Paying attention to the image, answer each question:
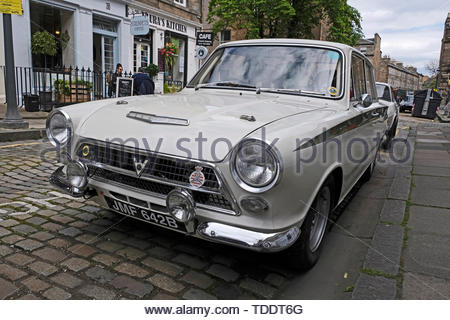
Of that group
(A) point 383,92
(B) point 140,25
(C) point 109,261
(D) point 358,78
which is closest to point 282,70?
(D) point 358,78

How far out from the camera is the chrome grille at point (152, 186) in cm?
233

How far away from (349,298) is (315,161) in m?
0.93

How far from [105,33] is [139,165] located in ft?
49.4

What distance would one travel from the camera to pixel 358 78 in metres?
4.08

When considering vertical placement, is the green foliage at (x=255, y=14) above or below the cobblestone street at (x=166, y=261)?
above

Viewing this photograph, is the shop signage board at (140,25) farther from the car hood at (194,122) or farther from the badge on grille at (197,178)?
the badge on grille at (197,178)

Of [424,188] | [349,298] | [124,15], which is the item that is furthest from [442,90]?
[349,298]

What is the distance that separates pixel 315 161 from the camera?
2.45m

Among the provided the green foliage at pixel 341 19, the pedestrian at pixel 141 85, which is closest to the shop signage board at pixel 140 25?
the pedestrian at pixel 141 85

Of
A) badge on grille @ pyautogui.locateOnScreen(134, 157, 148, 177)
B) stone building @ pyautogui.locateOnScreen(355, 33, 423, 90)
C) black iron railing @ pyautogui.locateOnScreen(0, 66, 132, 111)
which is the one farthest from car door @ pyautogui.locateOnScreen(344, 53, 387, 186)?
stone building @ pyautogui.locateOnScreen(355, 33, 423, 90)

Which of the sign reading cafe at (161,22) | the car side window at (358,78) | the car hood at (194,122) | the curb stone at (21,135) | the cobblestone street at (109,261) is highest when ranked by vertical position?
the sign reading cafe at (161,22)

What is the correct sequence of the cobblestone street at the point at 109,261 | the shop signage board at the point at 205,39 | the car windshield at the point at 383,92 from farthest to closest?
the shop signage board at the point at 205,39, the car windshield at the point at 383,92, the cobblestone street at the point at 109,261

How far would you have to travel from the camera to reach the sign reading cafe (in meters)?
17.1

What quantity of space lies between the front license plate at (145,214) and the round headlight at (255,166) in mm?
573
